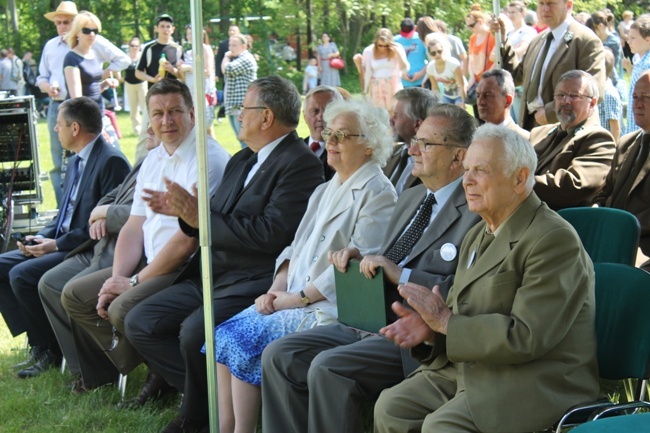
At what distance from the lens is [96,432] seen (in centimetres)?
461

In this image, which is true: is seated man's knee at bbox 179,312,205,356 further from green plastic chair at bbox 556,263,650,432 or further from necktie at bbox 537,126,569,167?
necktie at bbox 537,126,569,167

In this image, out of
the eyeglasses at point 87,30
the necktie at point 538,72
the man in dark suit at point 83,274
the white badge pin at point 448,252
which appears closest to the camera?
the white badge pin at point 448,252

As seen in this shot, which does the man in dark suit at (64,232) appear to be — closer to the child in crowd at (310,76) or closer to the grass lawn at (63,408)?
the grass lawn at (63,408)

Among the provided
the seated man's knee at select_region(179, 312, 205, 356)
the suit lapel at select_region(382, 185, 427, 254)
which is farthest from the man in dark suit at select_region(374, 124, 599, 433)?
the seated man's knee at select_region(179, 312, 205, 356)

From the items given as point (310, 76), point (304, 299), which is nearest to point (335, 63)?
point (310, 76)

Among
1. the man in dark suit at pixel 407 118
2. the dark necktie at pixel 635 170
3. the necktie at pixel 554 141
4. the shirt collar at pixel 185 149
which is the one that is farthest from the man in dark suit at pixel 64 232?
the dark necktie at pixel 635 170

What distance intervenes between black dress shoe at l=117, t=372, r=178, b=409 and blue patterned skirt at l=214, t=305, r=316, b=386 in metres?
0.96

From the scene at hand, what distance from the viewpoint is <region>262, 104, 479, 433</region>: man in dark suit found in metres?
3.54

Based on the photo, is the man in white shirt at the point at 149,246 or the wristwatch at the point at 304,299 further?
the man in white shirt at the point at 149,246

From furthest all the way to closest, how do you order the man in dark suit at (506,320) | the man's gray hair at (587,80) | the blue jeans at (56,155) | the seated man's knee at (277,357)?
1. the blue jeans at (56,155)
2. the man's gray hair at (587,80)
3. the seated man's knee at (277,357)
4. the man in dark suit at (506,320)

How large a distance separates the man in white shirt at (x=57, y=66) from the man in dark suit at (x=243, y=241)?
526 cm

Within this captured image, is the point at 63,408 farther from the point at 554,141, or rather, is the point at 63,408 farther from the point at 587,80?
the point at 587,80

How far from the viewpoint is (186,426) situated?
4.43 metres

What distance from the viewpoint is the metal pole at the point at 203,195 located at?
137 inches
